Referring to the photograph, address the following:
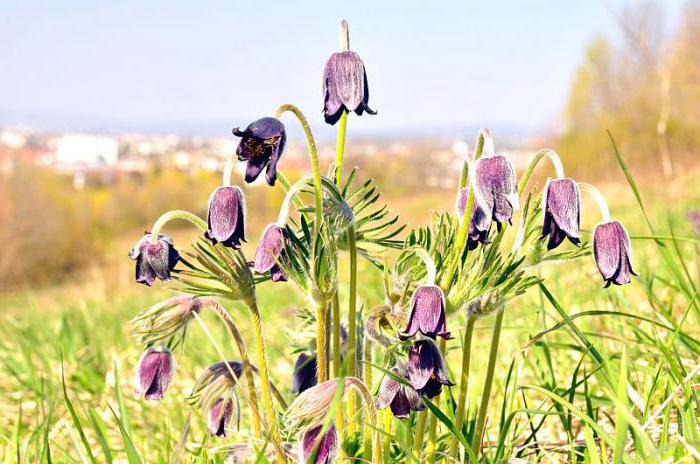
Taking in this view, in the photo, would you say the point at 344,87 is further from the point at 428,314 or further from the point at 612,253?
the point at 612,253

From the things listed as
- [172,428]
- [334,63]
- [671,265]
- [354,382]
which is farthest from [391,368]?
[172,428]

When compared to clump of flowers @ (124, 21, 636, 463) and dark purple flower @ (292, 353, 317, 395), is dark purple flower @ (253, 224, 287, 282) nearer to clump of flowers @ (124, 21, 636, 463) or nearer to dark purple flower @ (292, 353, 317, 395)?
clump of flowers @ (124, 21, 636, 463)

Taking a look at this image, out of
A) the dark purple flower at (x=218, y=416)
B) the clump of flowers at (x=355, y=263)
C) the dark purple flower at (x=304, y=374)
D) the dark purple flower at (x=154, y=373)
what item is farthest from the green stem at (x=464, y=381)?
the dark purple flower at (x=154, y=373)

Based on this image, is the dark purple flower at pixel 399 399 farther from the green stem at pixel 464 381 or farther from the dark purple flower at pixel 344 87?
the dark purple flower at pixel 344 87

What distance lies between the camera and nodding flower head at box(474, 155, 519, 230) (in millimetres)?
1428

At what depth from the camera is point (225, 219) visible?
1519 mm

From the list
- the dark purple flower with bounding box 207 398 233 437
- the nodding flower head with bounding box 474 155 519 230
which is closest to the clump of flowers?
the nodding flower head with bounding box 474 155 519 230

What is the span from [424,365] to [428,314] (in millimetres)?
162

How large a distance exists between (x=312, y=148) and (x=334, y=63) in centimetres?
20

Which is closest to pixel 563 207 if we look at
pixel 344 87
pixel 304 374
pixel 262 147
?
pixel 344 87

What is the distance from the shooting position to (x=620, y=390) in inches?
50.3

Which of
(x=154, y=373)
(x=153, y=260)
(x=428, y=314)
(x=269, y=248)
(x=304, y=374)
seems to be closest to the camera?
(x=428, y=314)

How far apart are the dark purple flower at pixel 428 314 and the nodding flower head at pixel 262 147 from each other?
1.34ft

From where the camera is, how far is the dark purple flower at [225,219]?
4.97ft
